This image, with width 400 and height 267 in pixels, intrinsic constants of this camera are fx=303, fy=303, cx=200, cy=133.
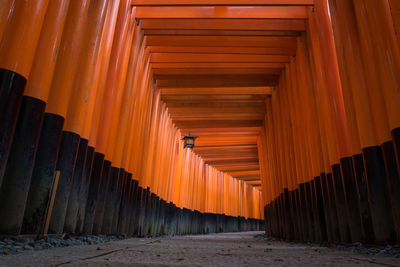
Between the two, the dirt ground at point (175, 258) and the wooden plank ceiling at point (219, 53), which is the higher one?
the wooden plank ceiling at point (219, 53)

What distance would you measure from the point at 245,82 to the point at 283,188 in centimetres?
375

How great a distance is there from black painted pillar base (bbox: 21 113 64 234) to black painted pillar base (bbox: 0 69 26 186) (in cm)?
58

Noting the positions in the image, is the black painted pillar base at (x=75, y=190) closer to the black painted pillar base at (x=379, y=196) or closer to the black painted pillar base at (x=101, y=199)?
the black painted pillar base at (x=101, y=199)

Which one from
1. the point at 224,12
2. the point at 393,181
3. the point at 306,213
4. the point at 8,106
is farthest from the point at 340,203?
the point at 224,12

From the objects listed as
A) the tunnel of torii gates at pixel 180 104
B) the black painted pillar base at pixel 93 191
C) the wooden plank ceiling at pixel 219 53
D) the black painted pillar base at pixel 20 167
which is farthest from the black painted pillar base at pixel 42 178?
the wooden plank ceiling at pixel 219 53

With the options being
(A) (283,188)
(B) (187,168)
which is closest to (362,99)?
(A) (283,188)

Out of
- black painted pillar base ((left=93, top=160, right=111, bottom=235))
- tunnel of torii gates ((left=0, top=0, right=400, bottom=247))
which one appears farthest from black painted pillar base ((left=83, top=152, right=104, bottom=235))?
black painted pillar base ((left=93, top=160, right=111, bottom=235))

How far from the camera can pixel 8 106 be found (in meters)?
2.87

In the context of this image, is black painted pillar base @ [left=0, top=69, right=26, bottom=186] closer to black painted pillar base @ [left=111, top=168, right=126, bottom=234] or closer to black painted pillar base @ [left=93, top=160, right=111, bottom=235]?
black painted pillar base @ [left=93, top=160, right=111, bottom=235]

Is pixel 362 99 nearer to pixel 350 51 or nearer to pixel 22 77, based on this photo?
pixel 350 51

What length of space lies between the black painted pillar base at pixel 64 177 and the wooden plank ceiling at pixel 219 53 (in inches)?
176

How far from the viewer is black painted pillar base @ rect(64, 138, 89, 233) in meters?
4.15

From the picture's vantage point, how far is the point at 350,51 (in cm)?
462

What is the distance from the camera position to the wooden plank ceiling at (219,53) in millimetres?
7484
